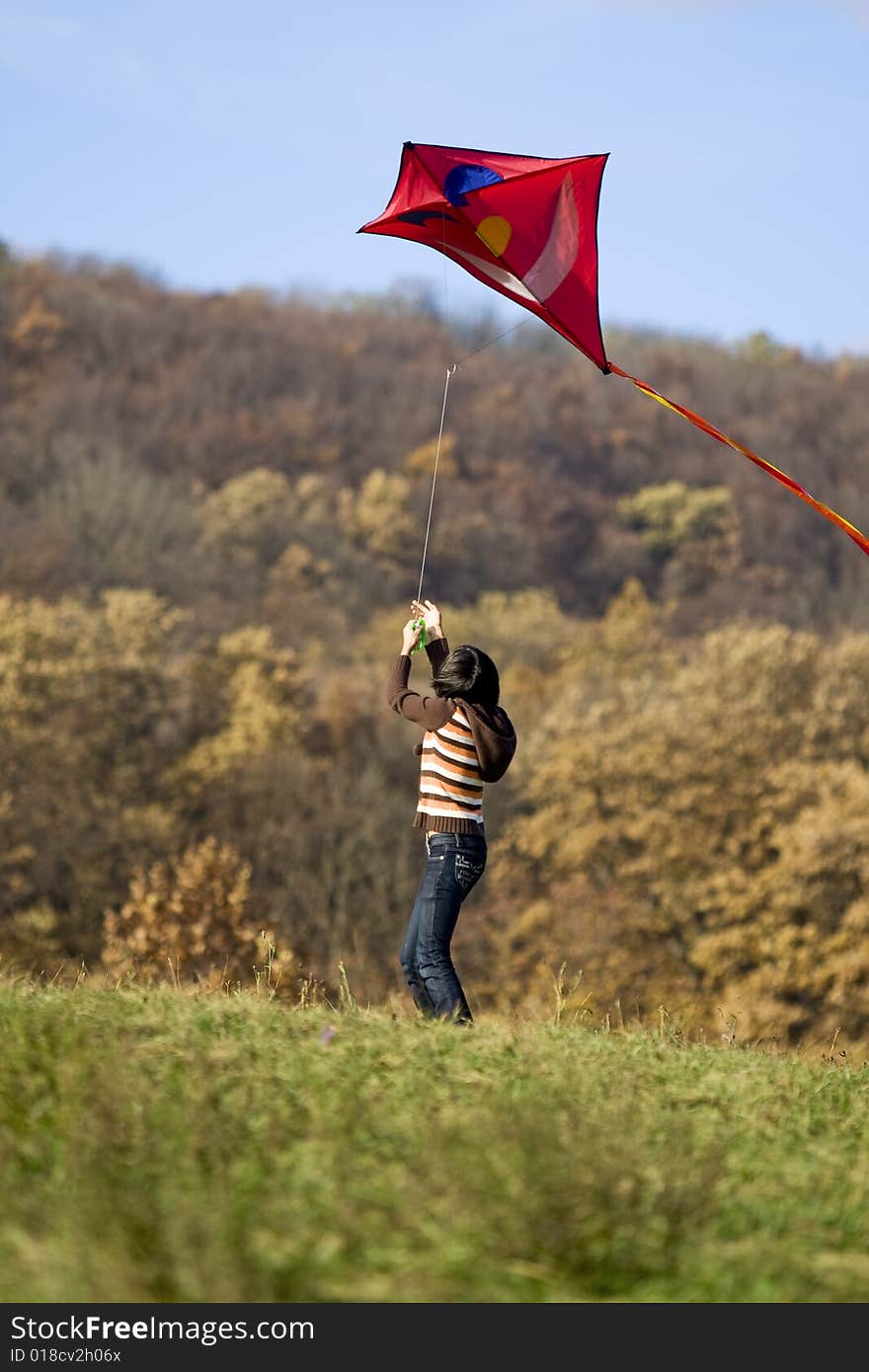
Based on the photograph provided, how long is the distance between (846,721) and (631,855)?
7.46 m

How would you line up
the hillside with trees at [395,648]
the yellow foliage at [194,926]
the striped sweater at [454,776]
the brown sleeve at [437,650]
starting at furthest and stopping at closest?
the hillside with trees at [395,648] < the yellow foliage at [194,926] < the brown sleeve at [437,650] < the striped sweater at [454,776]

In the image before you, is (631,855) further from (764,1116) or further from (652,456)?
(652,456)

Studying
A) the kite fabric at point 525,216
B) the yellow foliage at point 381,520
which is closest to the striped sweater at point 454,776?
the kite fabric at point 525,216

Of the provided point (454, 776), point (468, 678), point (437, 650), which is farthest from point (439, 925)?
point (437, 650)

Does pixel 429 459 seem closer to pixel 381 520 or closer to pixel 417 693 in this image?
pixel 381 520

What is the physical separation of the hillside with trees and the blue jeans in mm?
919

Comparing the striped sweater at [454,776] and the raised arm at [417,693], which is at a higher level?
the raised arm at [417,693]

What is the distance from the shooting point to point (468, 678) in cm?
766

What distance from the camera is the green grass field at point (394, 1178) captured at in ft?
12.9

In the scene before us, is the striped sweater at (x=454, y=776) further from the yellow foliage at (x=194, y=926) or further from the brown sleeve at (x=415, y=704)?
the yellow foliage at (x=194, y=926)

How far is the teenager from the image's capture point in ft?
24.5

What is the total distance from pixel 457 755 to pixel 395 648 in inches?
2716

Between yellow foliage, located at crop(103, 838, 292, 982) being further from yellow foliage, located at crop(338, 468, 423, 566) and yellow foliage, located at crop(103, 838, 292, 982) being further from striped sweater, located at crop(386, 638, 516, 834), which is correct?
yellow foliage, located at crop(338, 468, 423, 566)
